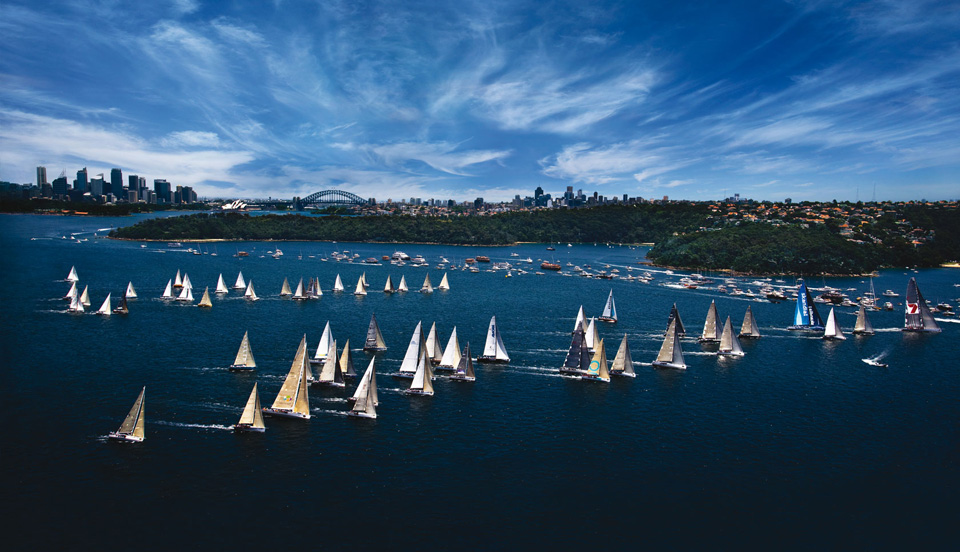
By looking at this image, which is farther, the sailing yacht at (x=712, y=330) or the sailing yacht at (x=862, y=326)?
the sailing yacht at (x=862, y=326)

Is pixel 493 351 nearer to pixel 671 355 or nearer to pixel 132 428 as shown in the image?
pixel 671 355

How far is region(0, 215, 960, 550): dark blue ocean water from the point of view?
33.2 meters

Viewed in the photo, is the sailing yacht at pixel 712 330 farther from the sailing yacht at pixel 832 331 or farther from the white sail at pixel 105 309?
the white sail at pixel 105 309

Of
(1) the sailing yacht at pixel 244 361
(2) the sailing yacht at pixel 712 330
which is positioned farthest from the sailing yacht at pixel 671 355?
(1) the sailing yacht at pixel 244 361

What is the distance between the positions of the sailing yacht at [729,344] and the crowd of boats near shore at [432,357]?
0.12 meters

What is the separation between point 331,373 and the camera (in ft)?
181

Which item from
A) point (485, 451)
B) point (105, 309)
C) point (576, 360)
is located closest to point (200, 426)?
point (485, 451)

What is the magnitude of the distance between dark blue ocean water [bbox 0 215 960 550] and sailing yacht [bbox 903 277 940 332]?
1177 cm

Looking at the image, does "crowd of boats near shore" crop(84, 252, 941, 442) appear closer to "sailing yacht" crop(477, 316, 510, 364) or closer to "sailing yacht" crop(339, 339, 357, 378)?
"sailing yacht" crop(339, 339, 357, 378)

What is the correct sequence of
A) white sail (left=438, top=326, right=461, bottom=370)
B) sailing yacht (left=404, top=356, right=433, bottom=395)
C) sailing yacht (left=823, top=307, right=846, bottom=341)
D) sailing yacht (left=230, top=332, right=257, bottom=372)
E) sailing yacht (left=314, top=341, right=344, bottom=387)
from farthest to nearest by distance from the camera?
sailing yacht (left=823, top=307, right=846, bottom=341) < white sail (left=438, top=326, right=461, bottom=370) < sailing yacht (left=230, top=332, right=257, bottom=372) < sailing yacht (left=314, top=341, right=344, bottom=387) < sailing yacht (left=404, top=356, right=433, bottom=395)

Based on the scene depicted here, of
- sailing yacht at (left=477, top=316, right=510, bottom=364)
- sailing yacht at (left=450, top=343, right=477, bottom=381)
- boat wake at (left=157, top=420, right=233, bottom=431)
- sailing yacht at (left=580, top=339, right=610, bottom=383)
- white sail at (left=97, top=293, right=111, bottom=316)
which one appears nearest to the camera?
boat wake at (left=157, top=420, right=233, bottom=431)

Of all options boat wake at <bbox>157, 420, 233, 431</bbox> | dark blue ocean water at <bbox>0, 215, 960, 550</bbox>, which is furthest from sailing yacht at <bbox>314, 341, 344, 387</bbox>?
boat wake at <bbox>157, 420, 233, 431</bbox>

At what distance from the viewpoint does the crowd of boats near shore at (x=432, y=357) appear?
47.0 metres

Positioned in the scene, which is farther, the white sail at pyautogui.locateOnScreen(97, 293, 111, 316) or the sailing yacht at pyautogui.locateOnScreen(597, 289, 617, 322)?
the sailing yacht at pyautogui.locateOnScreen(597, 289, 617, 322)
